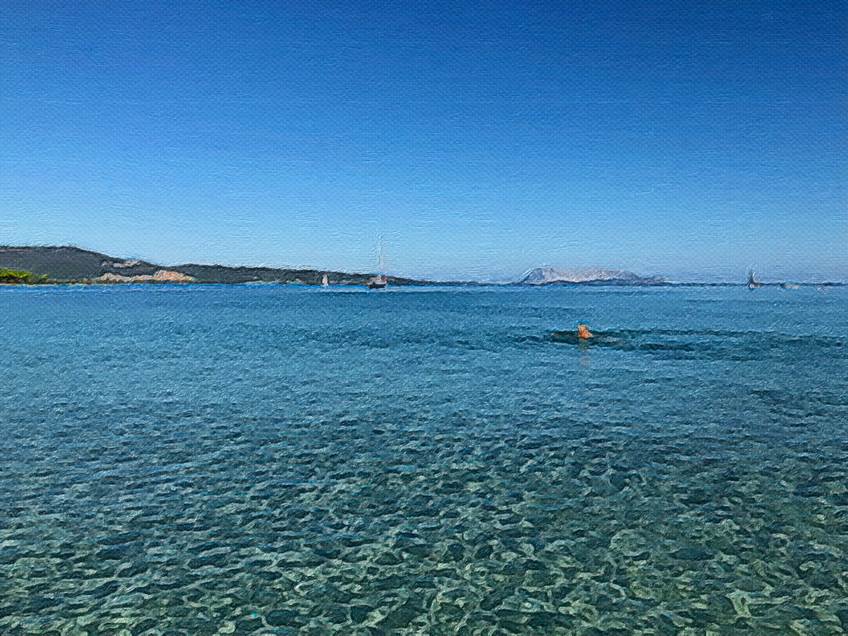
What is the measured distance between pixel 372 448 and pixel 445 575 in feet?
31.6

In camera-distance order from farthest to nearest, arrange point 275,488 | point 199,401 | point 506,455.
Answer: point 199,401
point 506,455
point 275,488

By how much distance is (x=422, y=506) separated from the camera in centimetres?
1606

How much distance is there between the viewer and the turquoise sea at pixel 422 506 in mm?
11156

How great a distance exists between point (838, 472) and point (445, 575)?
1459 cm

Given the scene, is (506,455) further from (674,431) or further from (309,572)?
(309,572)

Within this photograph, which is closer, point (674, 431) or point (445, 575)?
point (445, 575)

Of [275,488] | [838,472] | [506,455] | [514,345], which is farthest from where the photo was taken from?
[514,345]

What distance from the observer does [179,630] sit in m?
10.4

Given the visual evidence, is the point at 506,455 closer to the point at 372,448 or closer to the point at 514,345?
the point at 372,448

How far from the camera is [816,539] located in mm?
13953

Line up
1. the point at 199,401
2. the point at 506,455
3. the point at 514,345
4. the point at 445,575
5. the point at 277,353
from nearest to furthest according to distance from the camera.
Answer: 1. the point at 445,575
2. the point at 506,455
3. the point at 199,401
4. the point at 277,353
5. the point at 514,345

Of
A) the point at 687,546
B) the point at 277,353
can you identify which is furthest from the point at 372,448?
the point at 277,353

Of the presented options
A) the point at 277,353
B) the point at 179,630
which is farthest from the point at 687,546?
the point at 277,353

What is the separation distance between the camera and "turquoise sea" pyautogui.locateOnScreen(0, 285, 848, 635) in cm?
1116
